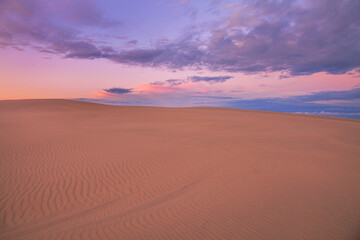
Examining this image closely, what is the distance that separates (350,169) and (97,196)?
33.5 feet

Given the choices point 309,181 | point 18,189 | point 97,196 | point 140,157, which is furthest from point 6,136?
point 309,181

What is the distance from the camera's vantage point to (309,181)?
739 centimetres

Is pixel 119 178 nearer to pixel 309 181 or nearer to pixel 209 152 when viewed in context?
pixel 209 152

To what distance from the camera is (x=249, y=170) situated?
8.55 meters

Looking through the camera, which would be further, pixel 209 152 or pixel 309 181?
pixel 209 152

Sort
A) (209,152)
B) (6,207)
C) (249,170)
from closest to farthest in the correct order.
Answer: (6,207), (249,170), (209,152)

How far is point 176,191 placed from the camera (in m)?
6.78

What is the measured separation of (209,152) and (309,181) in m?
4.71

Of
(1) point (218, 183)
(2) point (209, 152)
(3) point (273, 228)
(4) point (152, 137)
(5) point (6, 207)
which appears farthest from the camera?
(4) point (152, 137)

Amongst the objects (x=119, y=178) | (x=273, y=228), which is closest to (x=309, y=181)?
(x=273, y=228)

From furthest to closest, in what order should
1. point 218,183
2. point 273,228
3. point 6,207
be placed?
point 218,183, point 6,207, point 273,228

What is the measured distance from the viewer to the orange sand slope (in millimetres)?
4754

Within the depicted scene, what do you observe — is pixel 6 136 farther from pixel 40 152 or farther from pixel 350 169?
pixel 350 169

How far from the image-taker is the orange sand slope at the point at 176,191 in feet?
15.6
